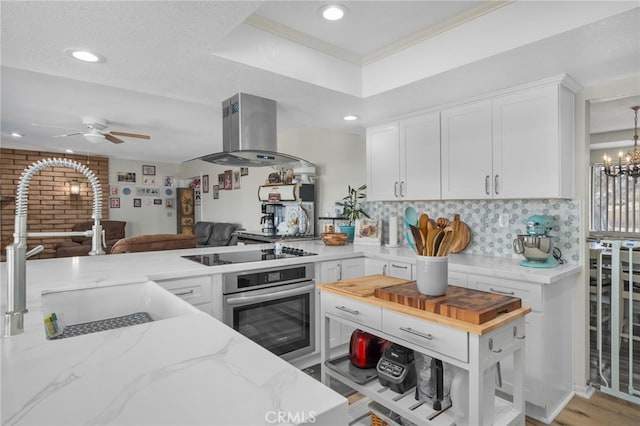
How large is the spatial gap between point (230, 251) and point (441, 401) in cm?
201

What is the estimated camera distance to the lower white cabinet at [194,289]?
211 centimetres

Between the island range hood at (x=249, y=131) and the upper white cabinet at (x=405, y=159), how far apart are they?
0.98 metres

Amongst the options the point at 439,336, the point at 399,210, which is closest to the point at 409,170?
the point at 399,210

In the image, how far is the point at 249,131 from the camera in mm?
2658

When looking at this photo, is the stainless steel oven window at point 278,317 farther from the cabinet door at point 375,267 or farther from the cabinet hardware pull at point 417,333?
the cabinet hardware pull at point 417,333

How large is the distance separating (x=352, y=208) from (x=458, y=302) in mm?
2423

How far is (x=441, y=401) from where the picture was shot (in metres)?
1.46

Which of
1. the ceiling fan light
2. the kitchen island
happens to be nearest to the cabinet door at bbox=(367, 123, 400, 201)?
the kitchen island

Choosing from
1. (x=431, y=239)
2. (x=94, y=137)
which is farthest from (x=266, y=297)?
(x=94, y=137)

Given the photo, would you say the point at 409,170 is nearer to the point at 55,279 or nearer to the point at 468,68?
the point at 468,68

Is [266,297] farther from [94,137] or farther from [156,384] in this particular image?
[94,137]

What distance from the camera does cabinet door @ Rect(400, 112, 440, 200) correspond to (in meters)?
2.97

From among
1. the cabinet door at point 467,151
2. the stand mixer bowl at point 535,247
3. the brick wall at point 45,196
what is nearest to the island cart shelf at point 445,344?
the stand mixer bowl at point 535,247

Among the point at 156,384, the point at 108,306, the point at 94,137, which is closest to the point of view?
the point at 156,384
